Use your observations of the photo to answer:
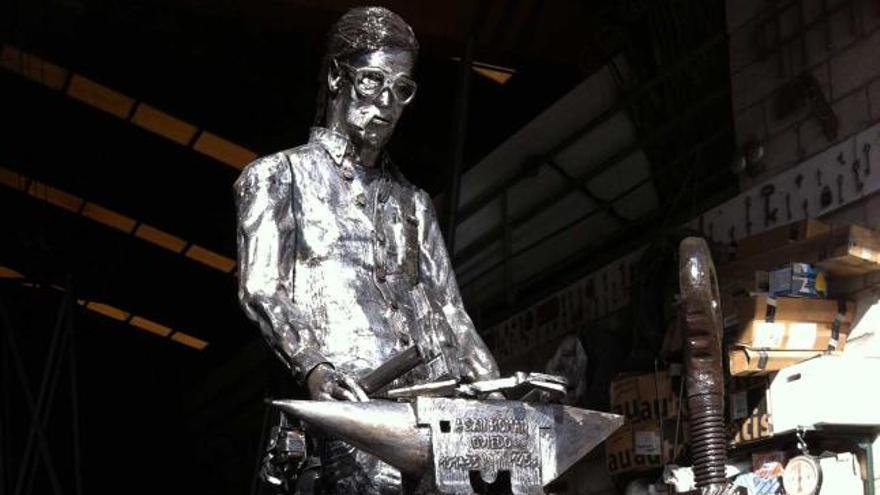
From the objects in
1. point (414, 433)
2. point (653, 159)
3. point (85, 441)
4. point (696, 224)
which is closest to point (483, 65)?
point (653, 159)

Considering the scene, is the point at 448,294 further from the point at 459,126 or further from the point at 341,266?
the point at 459,126

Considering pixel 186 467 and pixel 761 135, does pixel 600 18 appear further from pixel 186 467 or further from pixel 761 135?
pixel 186 467

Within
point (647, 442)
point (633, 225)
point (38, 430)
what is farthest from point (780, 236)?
point (38, 430)

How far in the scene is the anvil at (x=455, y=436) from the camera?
10.3ft

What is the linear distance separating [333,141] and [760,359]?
8.64 feet

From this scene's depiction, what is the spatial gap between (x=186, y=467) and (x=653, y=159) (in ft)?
31.3

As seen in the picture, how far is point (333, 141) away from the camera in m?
3.87

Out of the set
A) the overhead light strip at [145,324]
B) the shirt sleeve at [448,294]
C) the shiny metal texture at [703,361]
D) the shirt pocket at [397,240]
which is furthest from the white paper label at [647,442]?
the overhead light strip at [145,324]

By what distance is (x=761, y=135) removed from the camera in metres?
6.81

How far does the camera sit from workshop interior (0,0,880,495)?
3.52 meters

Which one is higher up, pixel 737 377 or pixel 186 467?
pixel 186 467

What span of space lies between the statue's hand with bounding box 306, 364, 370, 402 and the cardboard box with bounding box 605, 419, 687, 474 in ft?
11.3

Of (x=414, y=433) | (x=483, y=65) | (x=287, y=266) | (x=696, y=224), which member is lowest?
(x=414, y=433)

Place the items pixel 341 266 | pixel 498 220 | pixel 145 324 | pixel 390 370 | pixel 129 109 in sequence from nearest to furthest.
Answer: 1. pixel 390 370
2. pixel 341 266
3. pixel 498 220
4. pixel 129 109
5. pixel 145 324
